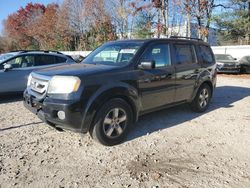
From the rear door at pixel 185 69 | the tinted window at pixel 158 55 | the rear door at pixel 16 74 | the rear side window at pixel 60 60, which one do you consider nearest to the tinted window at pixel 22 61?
the rear door at pixel 16 74

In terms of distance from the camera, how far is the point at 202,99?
21.8ft

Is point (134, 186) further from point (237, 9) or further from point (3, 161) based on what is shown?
point (237, 9)

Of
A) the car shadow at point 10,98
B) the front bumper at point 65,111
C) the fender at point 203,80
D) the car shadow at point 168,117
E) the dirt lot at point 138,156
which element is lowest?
Answer: the dirt lot at point 138,156

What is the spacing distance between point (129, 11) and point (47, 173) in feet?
88.2

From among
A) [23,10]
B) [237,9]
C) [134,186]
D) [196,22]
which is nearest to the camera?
[134,186]

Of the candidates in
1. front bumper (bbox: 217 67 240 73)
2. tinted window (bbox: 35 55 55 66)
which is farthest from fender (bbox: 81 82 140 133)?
front bumper (bbox: 217 67 240 73)

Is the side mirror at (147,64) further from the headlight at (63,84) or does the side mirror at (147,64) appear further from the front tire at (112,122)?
the headlight at (63,84)

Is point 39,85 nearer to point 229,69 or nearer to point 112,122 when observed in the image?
point 112,122

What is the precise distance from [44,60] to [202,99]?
5.23 m

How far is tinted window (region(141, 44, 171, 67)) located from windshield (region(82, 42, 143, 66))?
0.23 metres

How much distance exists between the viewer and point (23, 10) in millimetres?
52625

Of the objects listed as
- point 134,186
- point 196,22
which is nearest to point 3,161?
point 134,186

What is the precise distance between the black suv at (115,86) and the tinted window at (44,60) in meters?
3.62

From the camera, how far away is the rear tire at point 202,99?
6.46 m
